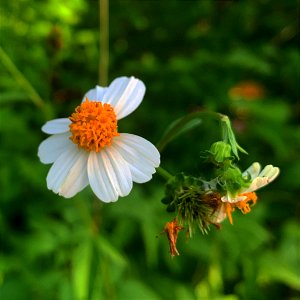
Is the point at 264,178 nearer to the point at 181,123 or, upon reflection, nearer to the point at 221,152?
the point at 221,152

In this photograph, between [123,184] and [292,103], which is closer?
[123,184]

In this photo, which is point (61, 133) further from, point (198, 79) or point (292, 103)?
point (292, 103)

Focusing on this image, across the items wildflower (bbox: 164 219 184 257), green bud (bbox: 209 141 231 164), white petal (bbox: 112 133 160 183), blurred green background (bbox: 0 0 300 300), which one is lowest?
blurred green background (bbox: 0 0 300 300)

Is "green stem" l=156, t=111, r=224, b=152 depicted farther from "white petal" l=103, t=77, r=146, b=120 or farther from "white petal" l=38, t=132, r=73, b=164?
"white petal" l=38, t=132, r=73, b=164

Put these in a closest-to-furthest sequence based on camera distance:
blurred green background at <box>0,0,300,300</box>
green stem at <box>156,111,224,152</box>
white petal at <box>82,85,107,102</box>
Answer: green stem at <box>156,111,224,152</box>, white petal at <box>82,85,107,102</box>, blurred green background at <box>0,0,300,300</box>

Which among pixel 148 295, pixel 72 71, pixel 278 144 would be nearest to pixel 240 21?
pixel 278 144

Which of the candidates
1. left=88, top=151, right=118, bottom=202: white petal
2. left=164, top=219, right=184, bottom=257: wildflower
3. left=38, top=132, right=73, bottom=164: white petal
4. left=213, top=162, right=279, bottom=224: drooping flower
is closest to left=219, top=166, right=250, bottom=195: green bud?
left=213, top=162, right=279, bottom=224: drooping flower
